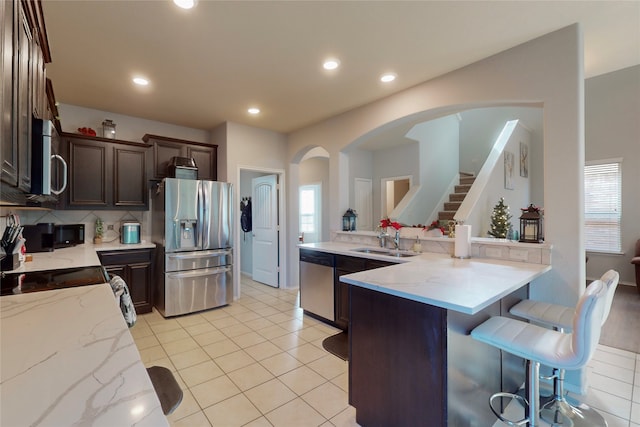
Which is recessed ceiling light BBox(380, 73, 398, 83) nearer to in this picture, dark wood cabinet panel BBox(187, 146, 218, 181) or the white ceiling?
the white ceiling

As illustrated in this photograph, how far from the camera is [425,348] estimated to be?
60.7 inches

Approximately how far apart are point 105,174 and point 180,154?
3.12 feet

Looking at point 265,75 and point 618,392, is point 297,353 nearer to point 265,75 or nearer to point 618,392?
point 618,392

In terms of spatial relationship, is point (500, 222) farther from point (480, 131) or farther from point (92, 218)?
point (92, 218)

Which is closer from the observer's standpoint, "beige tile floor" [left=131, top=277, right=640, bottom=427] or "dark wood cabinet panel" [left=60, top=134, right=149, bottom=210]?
"beige tile floor" [left=131, top=277, right=640, bottom=427]

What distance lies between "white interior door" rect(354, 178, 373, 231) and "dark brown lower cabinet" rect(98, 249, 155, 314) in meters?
4.14

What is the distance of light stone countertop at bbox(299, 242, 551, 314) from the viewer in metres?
1.49

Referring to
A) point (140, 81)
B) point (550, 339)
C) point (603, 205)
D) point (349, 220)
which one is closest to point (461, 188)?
point (603, 205)

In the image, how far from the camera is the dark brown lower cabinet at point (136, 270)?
3592 millimetres

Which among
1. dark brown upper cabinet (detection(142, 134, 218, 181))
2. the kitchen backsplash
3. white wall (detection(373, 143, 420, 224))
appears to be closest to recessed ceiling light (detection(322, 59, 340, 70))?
dark brown upper cabinet (detection(142, 134, 218, 181))

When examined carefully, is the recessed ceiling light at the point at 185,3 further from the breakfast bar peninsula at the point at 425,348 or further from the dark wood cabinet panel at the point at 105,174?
the dark wood cabinet panel at the point at 105,174

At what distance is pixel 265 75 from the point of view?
301 cm

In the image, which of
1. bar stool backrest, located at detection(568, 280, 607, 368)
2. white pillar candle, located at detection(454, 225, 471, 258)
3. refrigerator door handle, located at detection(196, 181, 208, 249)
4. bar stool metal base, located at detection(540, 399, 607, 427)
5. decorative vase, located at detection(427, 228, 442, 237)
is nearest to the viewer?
bar stool backrest, located at detection(568, 280, 607, 368)

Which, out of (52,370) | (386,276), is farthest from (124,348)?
(386,276)
